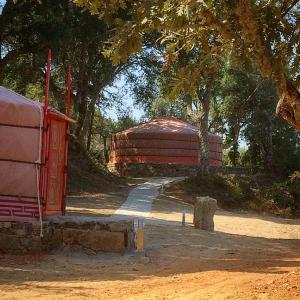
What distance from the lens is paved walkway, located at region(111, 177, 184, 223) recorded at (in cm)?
1205

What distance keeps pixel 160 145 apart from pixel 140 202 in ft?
35.5

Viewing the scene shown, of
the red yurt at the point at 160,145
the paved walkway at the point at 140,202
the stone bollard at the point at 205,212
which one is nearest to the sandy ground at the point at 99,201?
the paved walkway at the point at 140,202

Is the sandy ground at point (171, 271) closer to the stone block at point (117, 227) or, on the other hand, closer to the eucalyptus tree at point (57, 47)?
the stone block at point (117, 227)

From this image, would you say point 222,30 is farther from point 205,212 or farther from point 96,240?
point 205,212

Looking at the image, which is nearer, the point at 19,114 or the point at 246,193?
the point at 19,114

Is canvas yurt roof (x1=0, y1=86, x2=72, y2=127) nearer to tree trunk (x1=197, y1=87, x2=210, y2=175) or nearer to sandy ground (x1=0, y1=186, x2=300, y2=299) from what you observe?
sandy ground (x1=0, y1=186, x2=300, y2=299)

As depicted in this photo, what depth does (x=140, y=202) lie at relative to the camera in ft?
49.6

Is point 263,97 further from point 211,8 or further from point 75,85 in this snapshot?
point 211,8

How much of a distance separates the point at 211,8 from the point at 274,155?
1899 cm

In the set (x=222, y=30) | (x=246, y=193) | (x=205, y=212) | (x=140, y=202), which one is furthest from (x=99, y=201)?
(x=222, y=30)

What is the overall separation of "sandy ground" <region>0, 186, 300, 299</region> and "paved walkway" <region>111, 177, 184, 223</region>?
218 centimetres

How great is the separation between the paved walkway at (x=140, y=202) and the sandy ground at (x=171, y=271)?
2.18 m

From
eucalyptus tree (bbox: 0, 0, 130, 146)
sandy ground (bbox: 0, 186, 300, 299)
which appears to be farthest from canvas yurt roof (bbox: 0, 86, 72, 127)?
eucalyptus tree (bbox: 0, 0, 130, 146)

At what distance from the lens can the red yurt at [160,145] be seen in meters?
25.6
